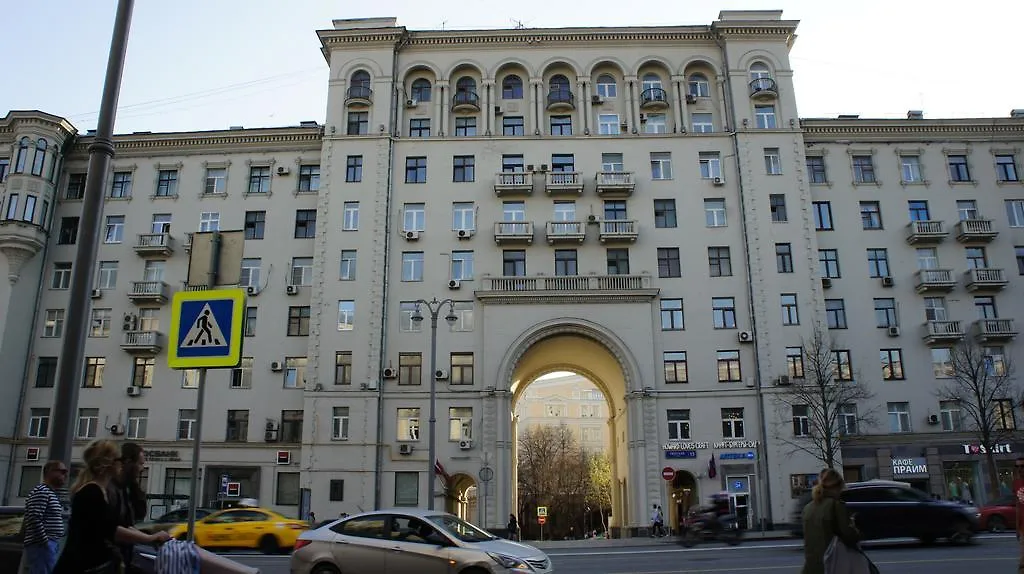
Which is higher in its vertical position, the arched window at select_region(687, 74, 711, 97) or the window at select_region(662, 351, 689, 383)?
the arched window at select_region(687, 74, 711, 97)

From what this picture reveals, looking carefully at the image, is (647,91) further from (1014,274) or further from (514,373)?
(1014,274)

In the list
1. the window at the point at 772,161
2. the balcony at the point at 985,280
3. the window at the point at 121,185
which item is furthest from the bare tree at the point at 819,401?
the window at the point at 121,185

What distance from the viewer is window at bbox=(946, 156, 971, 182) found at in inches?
1599

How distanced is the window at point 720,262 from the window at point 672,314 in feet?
7.99

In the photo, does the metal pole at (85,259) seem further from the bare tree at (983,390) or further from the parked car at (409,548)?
the bare tree at (983,390)

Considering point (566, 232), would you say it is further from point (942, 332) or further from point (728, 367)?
point (942, 332)

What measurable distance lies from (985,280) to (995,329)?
100 inches

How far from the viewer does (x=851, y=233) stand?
3938 centimetres

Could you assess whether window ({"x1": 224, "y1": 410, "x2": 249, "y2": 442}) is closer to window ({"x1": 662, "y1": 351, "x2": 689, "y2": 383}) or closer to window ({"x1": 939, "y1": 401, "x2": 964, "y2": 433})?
window ({"x1": 662, "y1": 351, "x2": 689, "y2": 383})

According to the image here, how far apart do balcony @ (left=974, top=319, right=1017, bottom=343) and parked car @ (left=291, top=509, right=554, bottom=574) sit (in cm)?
3402

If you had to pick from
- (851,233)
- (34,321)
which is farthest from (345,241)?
(851,233)

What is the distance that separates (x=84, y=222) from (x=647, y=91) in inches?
1433

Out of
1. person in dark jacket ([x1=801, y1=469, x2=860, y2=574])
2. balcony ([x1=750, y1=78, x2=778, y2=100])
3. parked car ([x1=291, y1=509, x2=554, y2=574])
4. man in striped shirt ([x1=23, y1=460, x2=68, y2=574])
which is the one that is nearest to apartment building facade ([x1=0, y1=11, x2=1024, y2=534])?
balcony ([x1=750, y1=78, x2=778, y2=100])

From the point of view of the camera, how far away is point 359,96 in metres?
40.3
